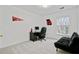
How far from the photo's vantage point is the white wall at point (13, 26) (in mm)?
4461

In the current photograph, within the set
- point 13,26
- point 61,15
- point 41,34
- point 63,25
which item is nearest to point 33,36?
point 41,34

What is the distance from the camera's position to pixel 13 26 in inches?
201

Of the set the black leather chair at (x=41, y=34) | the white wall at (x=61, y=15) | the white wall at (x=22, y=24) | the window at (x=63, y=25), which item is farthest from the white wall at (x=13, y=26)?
the window at (x=63, y=25)

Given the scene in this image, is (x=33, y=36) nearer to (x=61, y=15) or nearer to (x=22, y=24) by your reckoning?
(x=22, y=24)

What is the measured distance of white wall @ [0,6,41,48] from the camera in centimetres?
446

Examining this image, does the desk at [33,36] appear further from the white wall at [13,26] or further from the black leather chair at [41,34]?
the white wall at [13,26]

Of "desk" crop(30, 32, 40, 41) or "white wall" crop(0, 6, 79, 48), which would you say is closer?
"white wall" crop(0, 6, 79, 48)

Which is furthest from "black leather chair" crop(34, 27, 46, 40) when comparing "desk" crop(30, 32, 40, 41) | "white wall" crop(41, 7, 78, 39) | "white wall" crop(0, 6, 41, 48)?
"white wall" crop(41, 7, 78, 39)

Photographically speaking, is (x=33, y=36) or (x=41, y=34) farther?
(x=33, y=36)

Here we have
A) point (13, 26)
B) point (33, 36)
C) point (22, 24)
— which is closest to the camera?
point (13, 26)

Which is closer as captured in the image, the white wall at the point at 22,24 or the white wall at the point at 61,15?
the white wall at the point at 22,24

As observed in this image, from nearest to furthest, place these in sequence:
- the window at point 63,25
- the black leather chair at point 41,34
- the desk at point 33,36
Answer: the window at point 63,25 → the black leather chair at point 41,34 → the desk at point 33,36

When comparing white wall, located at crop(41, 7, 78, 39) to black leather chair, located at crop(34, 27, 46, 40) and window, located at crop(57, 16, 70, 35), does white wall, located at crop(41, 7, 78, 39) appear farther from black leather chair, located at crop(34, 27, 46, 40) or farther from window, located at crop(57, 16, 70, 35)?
black leather chair, located at crop(34, 27, 46, 40)
